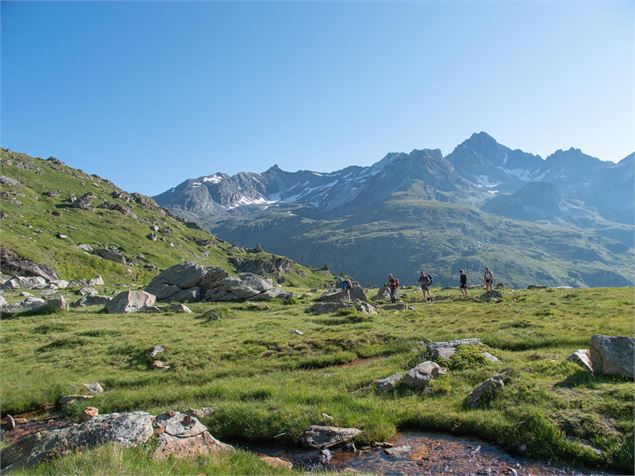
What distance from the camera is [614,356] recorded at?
1515 centimetres

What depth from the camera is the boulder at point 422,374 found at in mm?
16547

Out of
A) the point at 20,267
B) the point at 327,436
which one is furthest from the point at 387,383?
the point at 20,267

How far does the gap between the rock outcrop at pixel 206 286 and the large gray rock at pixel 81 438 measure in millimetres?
39003

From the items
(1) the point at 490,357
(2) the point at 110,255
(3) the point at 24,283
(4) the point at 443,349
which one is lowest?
(1) the point at 490,357

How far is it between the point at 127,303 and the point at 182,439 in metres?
36.1

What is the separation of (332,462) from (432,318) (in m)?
22.2

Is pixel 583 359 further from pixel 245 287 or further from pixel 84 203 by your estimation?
pixel 84 203

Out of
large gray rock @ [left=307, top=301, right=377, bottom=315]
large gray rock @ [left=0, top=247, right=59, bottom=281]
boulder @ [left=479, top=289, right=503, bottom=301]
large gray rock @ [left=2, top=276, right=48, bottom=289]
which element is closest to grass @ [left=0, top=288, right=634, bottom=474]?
large gray rock @ [left=307, top=301, right=377, bottom=315]

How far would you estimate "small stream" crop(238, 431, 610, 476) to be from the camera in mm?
11258

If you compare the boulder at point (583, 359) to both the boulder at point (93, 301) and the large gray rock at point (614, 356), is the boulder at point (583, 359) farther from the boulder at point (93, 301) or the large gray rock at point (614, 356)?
the boulder at point (93, 301)

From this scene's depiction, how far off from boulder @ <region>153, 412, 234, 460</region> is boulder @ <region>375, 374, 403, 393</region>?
6.65 metres

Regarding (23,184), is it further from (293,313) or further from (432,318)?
(432,318)

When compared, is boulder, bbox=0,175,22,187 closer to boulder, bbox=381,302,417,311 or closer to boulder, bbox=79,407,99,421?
boulder, bbox=381,302,417,311

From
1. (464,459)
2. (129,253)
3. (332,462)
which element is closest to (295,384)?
(332,462)
